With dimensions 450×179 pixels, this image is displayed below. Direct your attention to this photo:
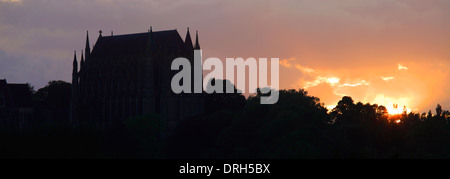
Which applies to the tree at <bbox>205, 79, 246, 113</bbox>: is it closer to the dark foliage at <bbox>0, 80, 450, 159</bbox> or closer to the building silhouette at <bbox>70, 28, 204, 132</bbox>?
A: the building silhouette at <bbox>70, 28, 204, 132</bbox>

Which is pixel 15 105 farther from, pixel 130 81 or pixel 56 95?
pixel 56 95

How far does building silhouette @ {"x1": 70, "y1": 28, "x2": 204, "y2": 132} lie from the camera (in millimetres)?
149500

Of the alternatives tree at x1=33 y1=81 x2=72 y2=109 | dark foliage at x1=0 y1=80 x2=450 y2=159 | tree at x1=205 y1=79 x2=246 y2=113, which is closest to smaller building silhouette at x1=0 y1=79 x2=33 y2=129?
tree at x1=33 y1=81 x2=72 y2=109

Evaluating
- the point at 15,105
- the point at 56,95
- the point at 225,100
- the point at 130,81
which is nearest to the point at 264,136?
the point at 225,100

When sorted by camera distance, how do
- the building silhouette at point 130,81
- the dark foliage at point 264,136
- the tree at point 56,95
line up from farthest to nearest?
the tree at point 56,95
the building silhouette at point 130,81
the dark foliage at point 264,136

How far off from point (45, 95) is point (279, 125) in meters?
106

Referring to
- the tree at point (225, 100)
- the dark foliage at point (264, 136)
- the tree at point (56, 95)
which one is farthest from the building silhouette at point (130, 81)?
the dark foliage at point (264, 136)

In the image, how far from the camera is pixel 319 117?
10838 cm

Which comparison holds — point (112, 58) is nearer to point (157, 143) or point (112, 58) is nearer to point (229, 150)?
point (157, 143)

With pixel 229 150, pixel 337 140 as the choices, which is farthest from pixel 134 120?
pixel 337 140

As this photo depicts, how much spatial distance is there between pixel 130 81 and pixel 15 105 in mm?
20521

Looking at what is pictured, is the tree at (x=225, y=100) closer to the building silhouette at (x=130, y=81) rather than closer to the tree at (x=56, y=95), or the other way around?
the building silhouette at (x=130, y=81)

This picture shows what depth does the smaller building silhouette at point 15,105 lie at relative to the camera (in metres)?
155

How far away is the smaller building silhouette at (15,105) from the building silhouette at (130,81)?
27.1 feet
